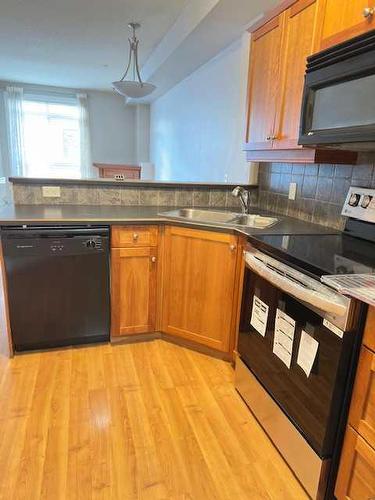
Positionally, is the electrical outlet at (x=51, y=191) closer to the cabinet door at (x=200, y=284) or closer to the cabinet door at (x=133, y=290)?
the cabinet door at (x=133, y=290)

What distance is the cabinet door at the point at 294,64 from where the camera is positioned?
1.69 m

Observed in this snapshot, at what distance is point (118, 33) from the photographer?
12.1 feet

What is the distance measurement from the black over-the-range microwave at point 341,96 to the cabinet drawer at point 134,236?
1023 millimetres

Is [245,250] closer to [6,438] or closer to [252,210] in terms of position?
[252,210]

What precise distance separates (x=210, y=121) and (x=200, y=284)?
213cm

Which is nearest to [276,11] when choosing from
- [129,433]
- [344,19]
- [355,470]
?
[344,19]

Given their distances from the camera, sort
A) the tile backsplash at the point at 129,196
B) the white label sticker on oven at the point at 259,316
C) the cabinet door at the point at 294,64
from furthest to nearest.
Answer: the tile backsplash at the point at 129,196, the cabinet door at the point at 294,64, the white label sticker on oven at the point at 259,316

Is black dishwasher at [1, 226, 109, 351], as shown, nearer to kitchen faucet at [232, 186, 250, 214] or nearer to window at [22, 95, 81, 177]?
kitchen faucet at [232, 186, 250, 214]

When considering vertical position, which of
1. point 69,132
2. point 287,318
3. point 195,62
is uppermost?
point 195,62

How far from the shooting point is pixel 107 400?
5.89 feet

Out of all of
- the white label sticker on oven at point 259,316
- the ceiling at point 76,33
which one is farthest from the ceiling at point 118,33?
the white label sticker on oven at point 259,316

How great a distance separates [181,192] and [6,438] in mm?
1923

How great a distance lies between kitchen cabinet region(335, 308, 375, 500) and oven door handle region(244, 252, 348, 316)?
102 mm

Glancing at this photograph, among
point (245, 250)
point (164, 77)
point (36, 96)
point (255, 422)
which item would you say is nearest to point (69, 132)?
point (36, 96)
